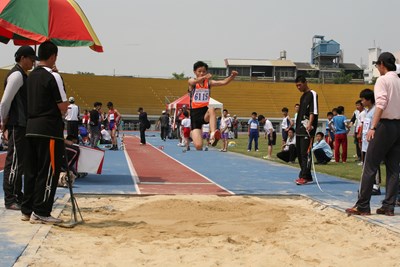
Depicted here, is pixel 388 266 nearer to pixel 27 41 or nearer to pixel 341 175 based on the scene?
pixel 27 41

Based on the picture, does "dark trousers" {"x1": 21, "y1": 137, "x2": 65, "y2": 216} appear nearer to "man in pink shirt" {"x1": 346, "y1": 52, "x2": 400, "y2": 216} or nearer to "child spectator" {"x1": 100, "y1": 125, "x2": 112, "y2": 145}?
"man in pink shirt" {"x1": 346, "y1": 52, "x2": 400, "y2": 216}

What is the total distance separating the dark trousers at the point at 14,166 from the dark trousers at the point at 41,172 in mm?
653

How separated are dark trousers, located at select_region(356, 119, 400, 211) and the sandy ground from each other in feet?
1.44

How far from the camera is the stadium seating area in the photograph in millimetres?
56375

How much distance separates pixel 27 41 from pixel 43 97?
345cm

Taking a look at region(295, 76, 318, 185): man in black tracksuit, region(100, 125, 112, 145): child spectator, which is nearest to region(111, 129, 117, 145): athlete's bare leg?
region(100, 125, 112, 145): child spectator

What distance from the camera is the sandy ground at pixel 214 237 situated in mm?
4660

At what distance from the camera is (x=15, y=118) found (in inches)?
271

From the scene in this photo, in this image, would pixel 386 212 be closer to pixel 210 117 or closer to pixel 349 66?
pixel 210 117

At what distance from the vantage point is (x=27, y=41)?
9.11 meters

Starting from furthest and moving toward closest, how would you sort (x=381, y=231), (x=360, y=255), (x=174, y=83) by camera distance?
(x=174, y=83)
(x=381, y=231)
(x=360, y=255)

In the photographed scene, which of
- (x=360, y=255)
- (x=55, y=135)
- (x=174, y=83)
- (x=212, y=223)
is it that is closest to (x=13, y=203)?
(x=55, y=135)

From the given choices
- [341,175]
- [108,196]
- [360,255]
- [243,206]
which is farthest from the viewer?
[341,175]

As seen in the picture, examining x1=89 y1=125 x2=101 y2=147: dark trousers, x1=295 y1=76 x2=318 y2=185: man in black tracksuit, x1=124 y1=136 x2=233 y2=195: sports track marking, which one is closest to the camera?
x1=124 y1=136 x2=233 y2=195: sports track marking
